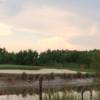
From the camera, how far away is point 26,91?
31.3 feet

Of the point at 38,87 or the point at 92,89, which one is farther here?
the point at 92,89

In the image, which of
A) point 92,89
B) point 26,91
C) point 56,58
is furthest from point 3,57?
point 26,91

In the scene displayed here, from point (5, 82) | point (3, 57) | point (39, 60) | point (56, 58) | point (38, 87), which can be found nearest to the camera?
point (5, 82)

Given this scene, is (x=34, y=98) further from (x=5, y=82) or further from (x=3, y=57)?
(x=3, y=57)

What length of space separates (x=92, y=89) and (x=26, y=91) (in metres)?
2.59

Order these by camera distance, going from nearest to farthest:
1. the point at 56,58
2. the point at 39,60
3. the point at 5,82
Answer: the point at 5,82
the point at 39,60
the point at 56,58

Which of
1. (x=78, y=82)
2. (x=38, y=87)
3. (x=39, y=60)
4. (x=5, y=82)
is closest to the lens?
(x=5, y=82)

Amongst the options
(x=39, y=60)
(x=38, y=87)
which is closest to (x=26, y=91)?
(x=38, y=87)

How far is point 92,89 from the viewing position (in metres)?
11.6

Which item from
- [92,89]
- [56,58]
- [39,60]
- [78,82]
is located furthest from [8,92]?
[56,58]

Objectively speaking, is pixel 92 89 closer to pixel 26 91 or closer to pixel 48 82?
A: pixel 48 82

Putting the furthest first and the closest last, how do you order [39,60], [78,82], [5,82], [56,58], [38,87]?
[56,58]
[39,60]
[78,82]
[38,87]
[5,82]

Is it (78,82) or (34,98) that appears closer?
(34,98)

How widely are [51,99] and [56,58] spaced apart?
13016mm
